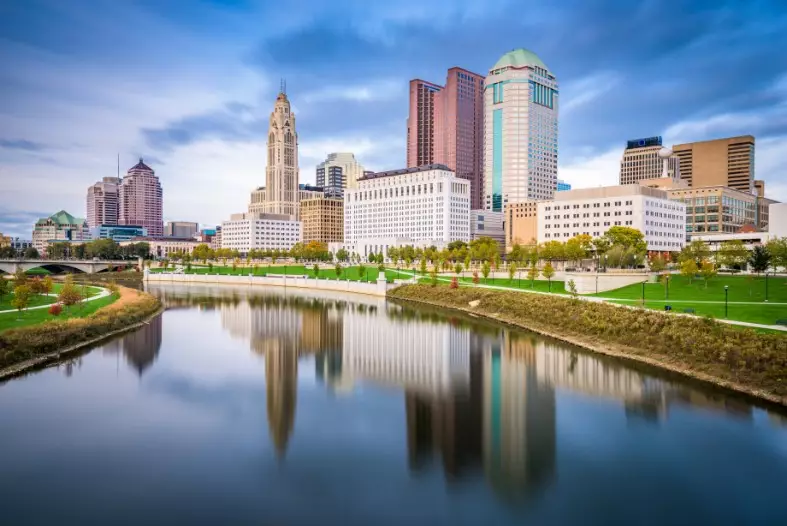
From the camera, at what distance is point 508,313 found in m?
55.8

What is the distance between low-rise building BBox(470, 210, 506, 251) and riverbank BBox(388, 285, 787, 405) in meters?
133

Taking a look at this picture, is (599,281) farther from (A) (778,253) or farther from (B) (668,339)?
(B) (668,339)

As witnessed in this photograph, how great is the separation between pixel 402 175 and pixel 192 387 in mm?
159997

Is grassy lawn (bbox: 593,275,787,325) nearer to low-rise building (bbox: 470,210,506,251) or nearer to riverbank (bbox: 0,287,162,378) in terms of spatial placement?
riverbank (bbox: 0,287,162,378)

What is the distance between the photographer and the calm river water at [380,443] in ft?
55.9

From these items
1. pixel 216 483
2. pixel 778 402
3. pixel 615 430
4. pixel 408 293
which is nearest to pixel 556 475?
pixel 615 430

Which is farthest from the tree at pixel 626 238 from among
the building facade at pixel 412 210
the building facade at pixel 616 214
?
the building facade at pixel 412 210

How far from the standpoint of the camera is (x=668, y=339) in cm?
3541

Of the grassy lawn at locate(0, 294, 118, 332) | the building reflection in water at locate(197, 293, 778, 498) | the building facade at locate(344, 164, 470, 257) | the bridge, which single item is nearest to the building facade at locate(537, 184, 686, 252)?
the building facade at locate(344, 164, 470, 257)

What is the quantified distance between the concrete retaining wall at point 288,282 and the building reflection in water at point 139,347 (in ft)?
131

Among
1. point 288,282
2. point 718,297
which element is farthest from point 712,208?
point 718,297

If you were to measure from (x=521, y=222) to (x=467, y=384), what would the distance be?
154056 millimetres

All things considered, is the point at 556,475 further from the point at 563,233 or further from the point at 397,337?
the point at 563,233

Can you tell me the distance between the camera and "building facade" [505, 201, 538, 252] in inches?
6964
